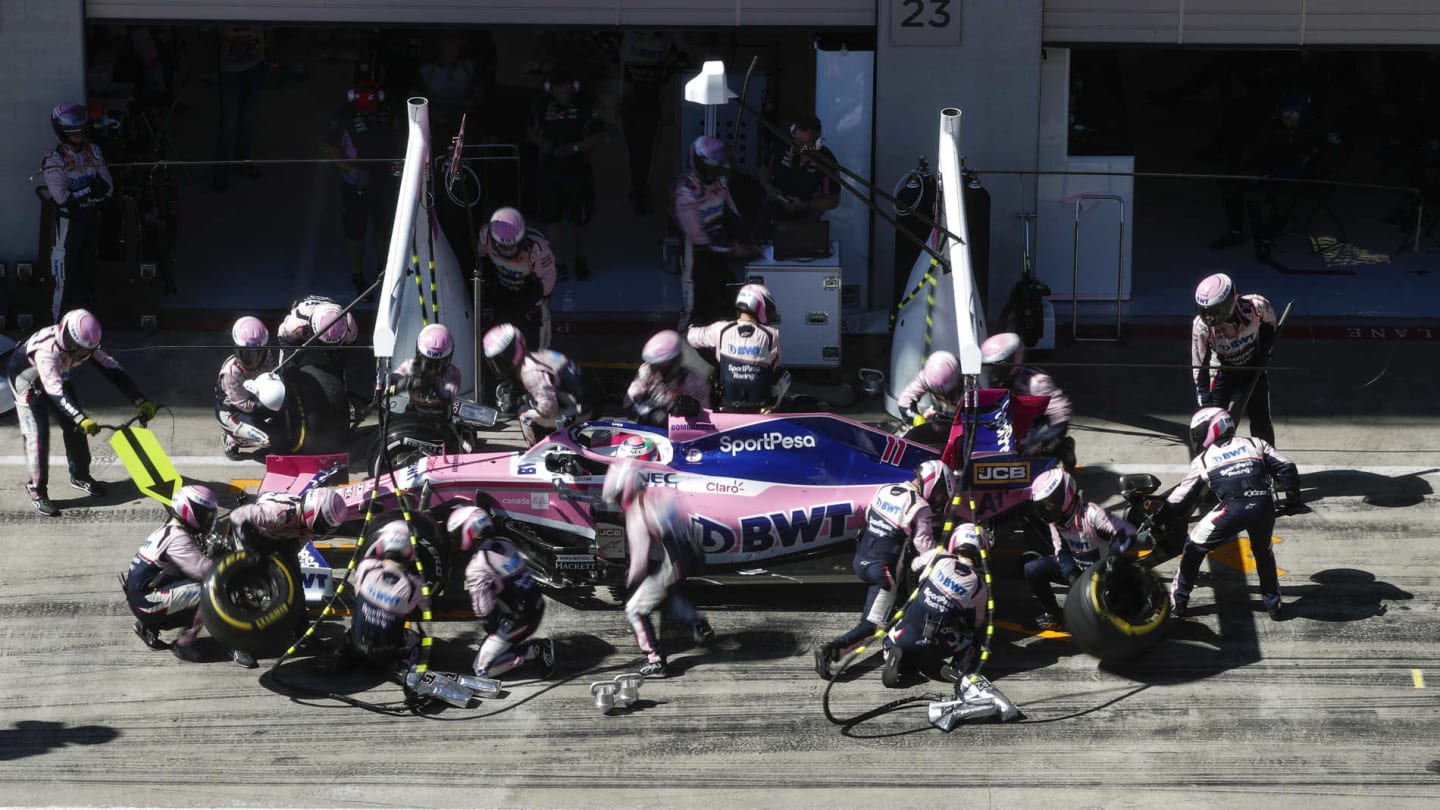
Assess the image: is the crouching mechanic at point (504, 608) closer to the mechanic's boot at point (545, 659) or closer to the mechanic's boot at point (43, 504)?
the mechanic's boot at point (545, 659)

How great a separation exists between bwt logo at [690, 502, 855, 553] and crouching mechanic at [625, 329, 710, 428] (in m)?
1.40

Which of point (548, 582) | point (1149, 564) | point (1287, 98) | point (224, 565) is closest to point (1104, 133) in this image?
point (1287, 98)

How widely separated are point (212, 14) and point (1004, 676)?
400 inches

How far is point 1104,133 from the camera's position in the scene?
18062 mm

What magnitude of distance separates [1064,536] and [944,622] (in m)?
1.34

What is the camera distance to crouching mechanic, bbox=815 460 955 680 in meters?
11.5

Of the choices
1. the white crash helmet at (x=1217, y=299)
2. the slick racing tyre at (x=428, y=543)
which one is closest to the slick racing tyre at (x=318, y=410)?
the slick racing tyre at (x=428, y=543)

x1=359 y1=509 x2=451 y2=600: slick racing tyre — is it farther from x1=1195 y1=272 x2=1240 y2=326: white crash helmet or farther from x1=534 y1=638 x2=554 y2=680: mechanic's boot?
x1=1195 y1=272 x2=1240 y2=326: white crash helmet

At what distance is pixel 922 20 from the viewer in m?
17.1

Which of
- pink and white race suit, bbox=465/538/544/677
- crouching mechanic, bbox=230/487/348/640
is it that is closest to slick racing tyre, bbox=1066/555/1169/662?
pink and white race suit, bbox=465/538/544/677

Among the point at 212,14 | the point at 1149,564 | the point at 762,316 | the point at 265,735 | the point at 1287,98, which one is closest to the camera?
the point at 265,735

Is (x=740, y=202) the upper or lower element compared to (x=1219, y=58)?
lower

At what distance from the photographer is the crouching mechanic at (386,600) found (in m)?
11.2

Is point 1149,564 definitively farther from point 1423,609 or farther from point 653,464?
point 653,464
